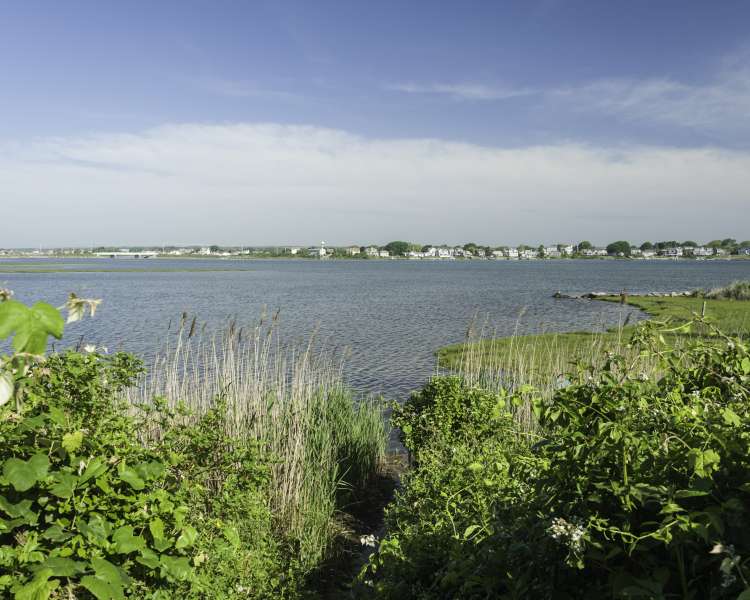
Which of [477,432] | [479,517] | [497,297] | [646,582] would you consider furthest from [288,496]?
[497,297]

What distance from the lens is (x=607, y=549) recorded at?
85.4 inches

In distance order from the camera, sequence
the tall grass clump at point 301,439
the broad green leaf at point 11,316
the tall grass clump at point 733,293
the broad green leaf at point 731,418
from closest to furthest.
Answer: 1. the broad green leaf at point 11,316
2. the broad green leaf at point 731,418
3. the tall grass clump at point 301,439
4. the tall grass clump at point 733,293

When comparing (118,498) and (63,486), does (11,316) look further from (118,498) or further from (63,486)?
(118,498)

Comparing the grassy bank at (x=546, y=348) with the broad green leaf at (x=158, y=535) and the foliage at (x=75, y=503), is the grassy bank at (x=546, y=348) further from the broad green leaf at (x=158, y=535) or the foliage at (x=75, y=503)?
the broad green leaf at (x=158, y=535)

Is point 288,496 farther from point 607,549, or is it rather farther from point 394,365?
point 394,365

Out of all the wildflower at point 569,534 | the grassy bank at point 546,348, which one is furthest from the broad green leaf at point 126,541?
the grassy bank at point 546,348

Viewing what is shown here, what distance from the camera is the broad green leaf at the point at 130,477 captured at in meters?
2.78

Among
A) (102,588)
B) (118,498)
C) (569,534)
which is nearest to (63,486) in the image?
(118,498)

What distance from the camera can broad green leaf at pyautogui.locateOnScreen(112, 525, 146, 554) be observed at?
8.71 ft

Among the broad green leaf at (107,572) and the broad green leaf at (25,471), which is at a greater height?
the broad green leaf at (25,471)

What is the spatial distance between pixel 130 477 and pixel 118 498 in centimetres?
14

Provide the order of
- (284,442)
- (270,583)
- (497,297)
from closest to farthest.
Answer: (270,583)
(284,442)
(497,297)

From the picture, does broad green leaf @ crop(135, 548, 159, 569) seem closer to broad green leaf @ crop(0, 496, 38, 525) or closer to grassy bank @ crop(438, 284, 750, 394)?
broad green leaf @ crop(0, 496, 38, 525)

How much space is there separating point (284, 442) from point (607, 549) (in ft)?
19.0
